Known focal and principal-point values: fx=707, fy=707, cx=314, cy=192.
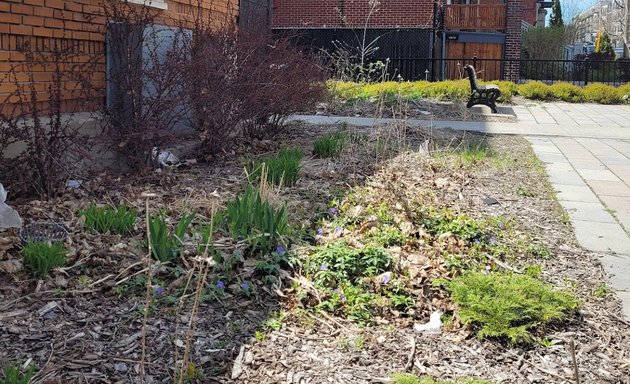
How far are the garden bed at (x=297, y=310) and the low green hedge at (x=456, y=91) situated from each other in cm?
784

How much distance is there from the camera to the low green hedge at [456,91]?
14.5 m

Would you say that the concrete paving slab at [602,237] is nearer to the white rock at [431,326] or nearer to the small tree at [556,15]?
the white rock at [431,326]

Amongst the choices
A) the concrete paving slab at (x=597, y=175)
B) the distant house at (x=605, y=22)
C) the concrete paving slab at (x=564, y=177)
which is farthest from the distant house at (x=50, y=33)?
the distant house at (x=605, y=22)

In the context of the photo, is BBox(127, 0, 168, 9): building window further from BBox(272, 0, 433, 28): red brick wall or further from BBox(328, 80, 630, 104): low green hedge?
BBox(272, 0, 433, 28): red brick wall

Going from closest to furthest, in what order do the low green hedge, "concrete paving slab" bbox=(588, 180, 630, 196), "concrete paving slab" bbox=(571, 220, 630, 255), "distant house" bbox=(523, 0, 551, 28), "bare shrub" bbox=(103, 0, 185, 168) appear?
"concrete paving slab" bbox=(571, 220, 630, 255), "bare shrub" bbox=(103, 0, 185, 168), "concrete paving slab" bbox=(588, 180, 630, 196), the low green hedge, "distant house" bbox=(523, 0, 551, 28)

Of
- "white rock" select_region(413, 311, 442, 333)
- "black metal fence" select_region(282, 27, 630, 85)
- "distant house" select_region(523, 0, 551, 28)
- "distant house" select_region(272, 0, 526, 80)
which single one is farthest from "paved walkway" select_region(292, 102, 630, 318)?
"distant house" select_region(523, 0, 551, 28)

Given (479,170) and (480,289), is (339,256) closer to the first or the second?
(480,289)

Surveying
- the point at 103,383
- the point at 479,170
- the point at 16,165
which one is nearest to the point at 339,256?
the point at 103,383

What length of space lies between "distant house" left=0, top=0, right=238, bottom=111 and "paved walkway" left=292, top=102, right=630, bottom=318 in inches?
114

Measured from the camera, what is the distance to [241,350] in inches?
112

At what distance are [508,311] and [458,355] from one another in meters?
0.40

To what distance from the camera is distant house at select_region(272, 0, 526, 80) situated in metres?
24.2

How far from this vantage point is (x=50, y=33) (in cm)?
582

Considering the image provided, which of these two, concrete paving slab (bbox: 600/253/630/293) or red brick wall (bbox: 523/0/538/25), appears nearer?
concrete paving slab (bbox: 600/253/630/293)
